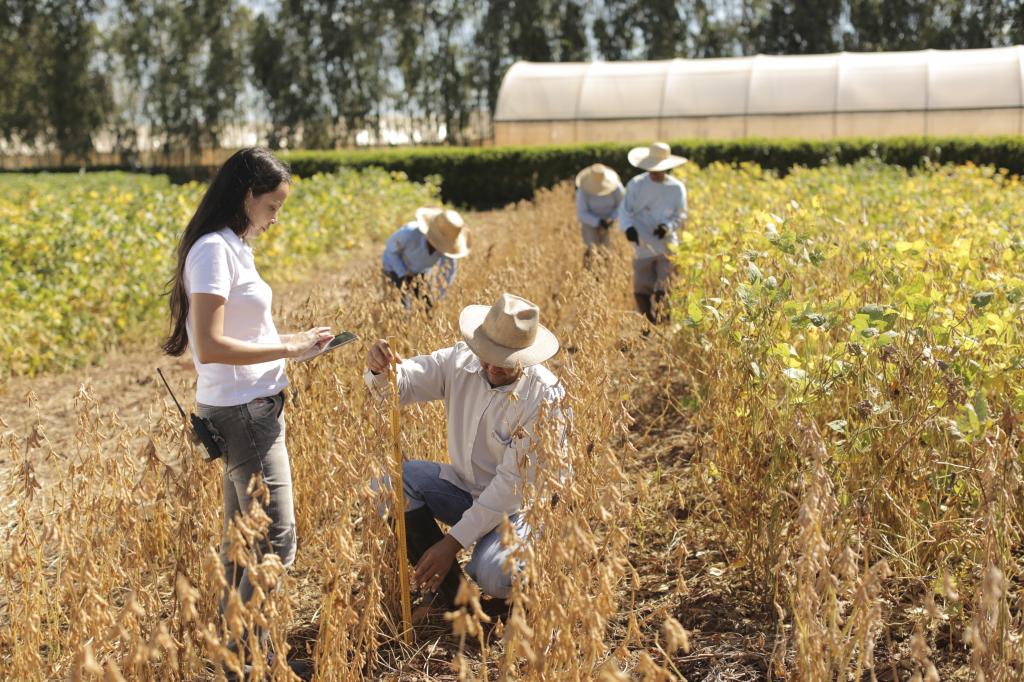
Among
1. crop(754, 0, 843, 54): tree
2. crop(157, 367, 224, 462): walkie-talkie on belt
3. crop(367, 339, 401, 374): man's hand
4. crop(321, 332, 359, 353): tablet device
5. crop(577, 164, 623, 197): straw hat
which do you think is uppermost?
crop(754, 0, 843, 54): tree

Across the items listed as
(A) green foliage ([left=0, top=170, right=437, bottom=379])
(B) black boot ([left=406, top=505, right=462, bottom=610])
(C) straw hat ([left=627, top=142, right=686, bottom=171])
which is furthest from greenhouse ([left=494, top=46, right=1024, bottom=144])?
(B) black boot ([left=406, top=505, right=462, bottom=610])

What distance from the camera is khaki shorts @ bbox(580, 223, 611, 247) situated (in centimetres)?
697

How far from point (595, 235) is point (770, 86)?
1312 cm

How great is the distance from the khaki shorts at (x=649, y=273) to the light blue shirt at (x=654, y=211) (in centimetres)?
6

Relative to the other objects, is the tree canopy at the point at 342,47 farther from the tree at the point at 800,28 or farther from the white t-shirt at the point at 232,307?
the white t-shirt at the point at 232,307

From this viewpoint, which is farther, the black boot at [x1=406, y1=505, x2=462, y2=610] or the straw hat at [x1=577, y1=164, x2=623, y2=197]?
the straw hat at [x1=577, y1=164, x2=623, y2=197]

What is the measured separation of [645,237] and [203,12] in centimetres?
3178

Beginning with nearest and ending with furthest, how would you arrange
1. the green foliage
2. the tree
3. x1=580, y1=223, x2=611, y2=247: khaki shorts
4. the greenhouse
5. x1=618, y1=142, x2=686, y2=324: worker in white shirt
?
1. the green foliage
2. x1=618, y1=142, x2=686, y2=324: worker in white shirt
3. x1=580, y1=223, x2=611, y2=247: khaki shorts
4. the greenhouse
5. the tree

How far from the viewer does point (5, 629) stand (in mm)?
2461

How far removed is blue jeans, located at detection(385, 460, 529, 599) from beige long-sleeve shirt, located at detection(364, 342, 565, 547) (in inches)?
1.6

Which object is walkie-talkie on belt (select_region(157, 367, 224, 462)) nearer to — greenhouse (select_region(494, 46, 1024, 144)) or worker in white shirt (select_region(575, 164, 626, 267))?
worker in white shirt (select_region(575, 164, 626, 267))

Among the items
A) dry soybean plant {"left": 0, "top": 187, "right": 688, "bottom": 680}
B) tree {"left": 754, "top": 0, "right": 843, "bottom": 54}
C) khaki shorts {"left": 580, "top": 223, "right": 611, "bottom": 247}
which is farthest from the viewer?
tree {"left": 754, "top": 0, "right": 843, "bottom": 54}

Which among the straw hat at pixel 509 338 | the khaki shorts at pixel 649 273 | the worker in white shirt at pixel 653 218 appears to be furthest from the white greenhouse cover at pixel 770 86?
the straw hat at pixel 509 338

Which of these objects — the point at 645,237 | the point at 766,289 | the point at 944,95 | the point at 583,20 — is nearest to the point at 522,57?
the point at 583,20
